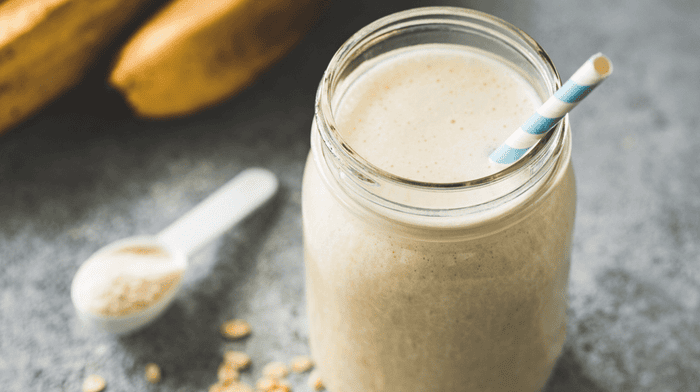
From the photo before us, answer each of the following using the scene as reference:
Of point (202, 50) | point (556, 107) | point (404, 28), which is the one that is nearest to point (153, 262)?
point (202, 50)

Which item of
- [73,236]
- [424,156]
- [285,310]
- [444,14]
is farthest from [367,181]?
[73,236]

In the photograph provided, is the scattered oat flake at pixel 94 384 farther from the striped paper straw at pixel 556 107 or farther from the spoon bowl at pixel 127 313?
the striped paper straw at pixel 556 107

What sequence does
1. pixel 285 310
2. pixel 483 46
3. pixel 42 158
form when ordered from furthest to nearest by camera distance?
pixel 42 158, pixel 285 310, pixel 483 46

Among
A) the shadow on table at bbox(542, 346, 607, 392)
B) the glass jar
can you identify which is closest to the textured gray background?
the shadow on table at bbox(542, 346, 607, 392)

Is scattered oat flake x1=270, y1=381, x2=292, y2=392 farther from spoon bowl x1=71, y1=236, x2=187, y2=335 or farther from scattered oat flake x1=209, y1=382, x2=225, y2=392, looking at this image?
spoon bowl x1=71, y1=236, x2=187, y2=335

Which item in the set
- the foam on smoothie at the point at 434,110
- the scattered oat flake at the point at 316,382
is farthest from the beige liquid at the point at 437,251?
the scattered oat flake at the point at 316,382

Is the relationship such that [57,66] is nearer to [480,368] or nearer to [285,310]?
[285,310]
